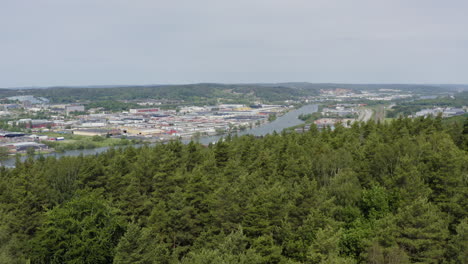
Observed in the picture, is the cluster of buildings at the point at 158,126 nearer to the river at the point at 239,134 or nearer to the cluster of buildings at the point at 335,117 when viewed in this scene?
the river at the point at 239,134

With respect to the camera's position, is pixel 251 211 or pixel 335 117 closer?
pixel 251 211

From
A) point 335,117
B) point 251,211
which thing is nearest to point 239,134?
point 335,117

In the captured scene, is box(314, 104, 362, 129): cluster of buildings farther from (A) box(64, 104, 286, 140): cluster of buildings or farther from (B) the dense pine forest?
(B) the dense pine forest

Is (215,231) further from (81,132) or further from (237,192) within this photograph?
(81,132)

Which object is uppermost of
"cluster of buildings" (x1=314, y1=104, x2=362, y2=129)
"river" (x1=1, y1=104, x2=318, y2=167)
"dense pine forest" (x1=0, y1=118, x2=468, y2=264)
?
"dense pine forest" (x1=0, y1=118, x2=468, y2=264)

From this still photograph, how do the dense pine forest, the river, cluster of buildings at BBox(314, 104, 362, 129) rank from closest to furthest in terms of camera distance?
1. the dense pine forest
2. the river
3. cluster of buildings at BBox(314, 104, 362, 129)

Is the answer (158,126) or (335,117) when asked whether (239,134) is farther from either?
(335,117)

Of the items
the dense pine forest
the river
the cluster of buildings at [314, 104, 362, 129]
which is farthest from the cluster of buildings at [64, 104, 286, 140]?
the dense pine forest

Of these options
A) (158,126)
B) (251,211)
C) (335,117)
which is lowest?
(158,126)

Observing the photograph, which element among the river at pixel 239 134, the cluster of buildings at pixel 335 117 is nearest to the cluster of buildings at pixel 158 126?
the river at pixel 239 134
